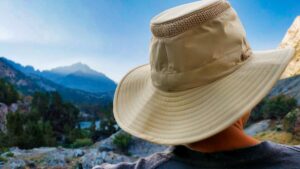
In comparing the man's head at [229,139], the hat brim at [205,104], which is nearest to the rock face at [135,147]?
the hat brim at [205,104]

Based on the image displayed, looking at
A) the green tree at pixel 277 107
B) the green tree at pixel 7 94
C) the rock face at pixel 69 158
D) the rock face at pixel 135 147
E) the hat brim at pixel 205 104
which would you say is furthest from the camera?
the green tree at pixel 7 94

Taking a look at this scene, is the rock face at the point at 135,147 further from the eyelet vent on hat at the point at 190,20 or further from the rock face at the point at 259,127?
the eyelet vent on hat at the point at 190,20

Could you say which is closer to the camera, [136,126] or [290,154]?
[290,154]

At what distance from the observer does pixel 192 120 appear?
704mm

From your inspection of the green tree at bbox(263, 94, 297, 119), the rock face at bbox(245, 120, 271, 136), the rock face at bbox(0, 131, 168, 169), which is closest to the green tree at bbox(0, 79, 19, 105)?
the rock face at bbox(0, 131, 168, 169)

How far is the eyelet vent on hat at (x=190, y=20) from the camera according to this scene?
28.0 inches

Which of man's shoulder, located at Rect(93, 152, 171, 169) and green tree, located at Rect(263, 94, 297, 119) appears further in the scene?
green tree, located at Rect(263, 94, 297, 119)

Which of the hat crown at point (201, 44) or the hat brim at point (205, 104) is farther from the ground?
the hat crown at point (201, 44)

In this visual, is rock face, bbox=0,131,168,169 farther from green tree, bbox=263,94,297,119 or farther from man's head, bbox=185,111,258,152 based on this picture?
man's head, bbox=185,111,258,152

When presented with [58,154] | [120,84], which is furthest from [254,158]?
[58,154]

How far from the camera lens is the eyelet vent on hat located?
71cm

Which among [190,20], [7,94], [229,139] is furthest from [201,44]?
[7,94]

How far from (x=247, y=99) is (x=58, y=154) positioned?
14180mm

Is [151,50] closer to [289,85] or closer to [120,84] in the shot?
[120,84]
